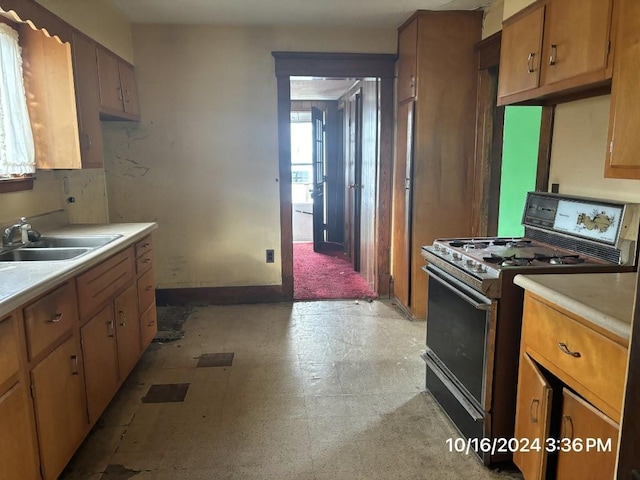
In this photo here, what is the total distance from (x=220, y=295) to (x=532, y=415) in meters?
2.95

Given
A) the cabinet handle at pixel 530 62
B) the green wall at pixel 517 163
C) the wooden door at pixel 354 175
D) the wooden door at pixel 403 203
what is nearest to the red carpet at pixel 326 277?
the wooden door at pixel 354 175

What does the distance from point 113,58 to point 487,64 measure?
103 inches

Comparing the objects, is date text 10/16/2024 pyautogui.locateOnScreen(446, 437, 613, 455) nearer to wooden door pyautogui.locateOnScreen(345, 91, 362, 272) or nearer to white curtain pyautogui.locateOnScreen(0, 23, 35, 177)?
white curtain pyautogui.locateOnScreen(0, 23, 35, 177)

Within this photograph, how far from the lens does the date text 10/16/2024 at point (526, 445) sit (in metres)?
1.36

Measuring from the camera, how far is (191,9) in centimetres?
336

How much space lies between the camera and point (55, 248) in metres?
Result: 2.37

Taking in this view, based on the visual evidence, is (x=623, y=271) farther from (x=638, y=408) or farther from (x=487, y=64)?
(x=487, y=64)

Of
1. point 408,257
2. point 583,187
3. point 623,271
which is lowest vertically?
point 408,257

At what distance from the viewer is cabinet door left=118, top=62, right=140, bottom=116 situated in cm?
343

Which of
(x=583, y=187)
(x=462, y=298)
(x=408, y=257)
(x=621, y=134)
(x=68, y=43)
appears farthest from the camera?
(x=408, y=257)

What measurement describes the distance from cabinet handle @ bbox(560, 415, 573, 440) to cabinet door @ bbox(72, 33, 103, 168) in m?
2.61

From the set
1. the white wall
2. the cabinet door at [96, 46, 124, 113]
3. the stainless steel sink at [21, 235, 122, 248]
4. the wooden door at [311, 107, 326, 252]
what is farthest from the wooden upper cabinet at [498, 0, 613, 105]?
the wooden door at [311, 107, 326, 252]

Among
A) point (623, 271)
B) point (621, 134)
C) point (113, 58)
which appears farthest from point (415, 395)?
point (113, 58)

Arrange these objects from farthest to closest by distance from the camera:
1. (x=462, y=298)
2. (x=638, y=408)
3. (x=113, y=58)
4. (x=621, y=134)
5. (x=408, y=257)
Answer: (x=408, y=257) → (x=113, y=58) → (x=462, y=298) → (x=621, y=134) → (x=638, y=408)
